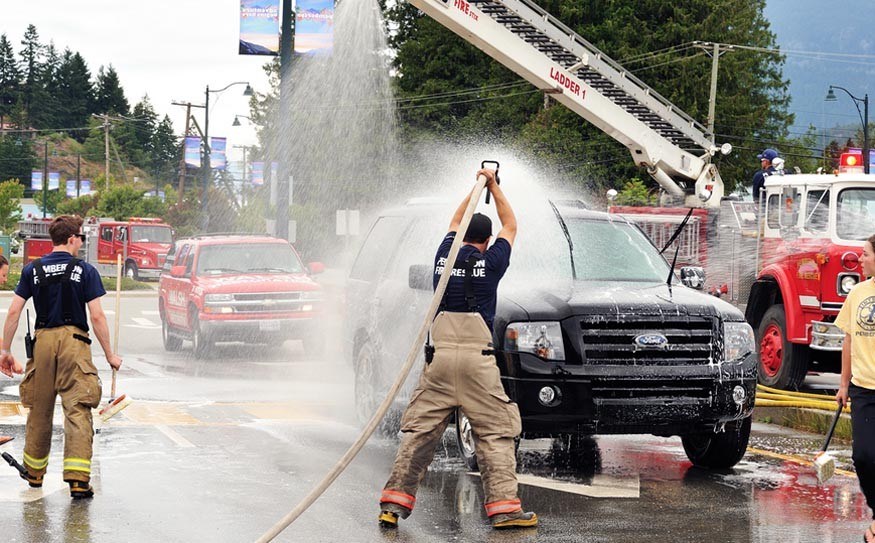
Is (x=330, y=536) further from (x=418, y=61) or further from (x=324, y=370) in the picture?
(x=418, y=61)

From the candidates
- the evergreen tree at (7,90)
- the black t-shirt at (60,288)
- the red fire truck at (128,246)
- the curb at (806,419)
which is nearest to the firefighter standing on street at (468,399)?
the black t-shirt at (60,288)

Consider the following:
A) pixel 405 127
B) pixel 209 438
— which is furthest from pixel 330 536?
pixel 405 127

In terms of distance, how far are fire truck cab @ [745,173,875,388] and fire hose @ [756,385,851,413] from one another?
0.72 metres

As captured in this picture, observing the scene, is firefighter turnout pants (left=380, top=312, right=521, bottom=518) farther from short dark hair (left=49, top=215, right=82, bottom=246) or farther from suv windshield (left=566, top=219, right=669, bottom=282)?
short dark hair (left=49, top=215, right=82, bottom=246)

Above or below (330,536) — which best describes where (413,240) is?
above

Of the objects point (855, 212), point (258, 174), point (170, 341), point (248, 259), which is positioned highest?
point (258, 174)

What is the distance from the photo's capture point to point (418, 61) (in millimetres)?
58844

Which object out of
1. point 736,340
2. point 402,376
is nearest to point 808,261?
point 736,340

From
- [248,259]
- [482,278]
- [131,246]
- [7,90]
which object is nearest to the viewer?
[482,278]

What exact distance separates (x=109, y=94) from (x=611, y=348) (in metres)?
193

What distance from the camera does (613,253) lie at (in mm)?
10141

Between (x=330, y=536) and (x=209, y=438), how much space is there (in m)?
3.92

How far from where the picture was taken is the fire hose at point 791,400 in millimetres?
11913

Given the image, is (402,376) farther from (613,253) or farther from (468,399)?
(613,253)
